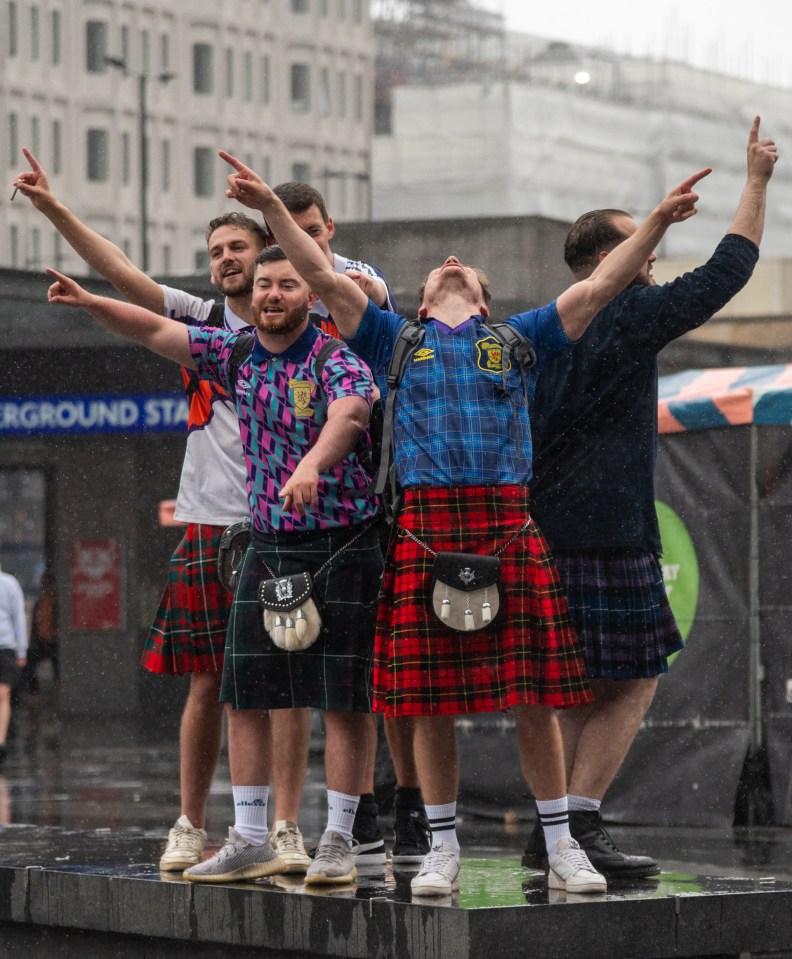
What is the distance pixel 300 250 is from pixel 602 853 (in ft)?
6.42

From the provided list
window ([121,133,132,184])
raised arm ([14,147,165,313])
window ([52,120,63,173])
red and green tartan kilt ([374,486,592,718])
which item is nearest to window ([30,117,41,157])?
window ([52,120,63,173])

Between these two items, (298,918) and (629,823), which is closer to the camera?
(298,918)

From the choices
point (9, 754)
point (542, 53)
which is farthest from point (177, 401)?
point (542, 53)

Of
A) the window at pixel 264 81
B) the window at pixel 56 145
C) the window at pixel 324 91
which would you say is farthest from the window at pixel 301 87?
the window at pixel 56 145

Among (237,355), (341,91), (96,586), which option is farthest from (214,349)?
(341,91)

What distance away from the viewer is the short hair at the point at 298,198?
5453mm

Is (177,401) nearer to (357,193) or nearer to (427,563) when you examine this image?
(427,563)

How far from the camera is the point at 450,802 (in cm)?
487

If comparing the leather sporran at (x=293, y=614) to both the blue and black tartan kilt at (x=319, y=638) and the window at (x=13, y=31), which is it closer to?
the blue and black tartan kilt at (x=319, y=638)

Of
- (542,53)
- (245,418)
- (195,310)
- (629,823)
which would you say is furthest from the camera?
(542,53)

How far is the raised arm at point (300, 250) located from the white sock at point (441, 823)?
130 cm

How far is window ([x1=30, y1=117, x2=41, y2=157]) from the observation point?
50781mm

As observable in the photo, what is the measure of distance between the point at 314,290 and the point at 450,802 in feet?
4.54

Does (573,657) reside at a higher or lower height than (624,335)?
lower
